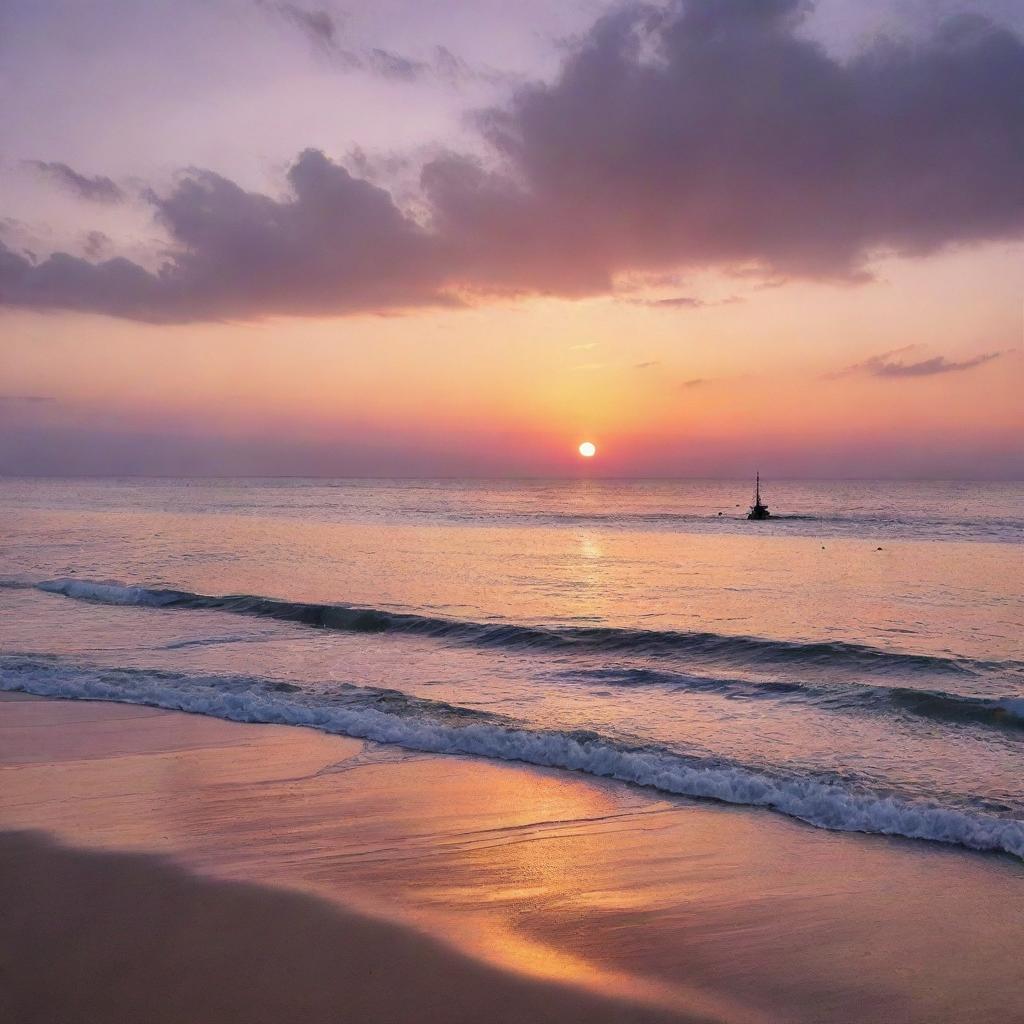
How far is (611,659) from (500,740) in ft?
21.7

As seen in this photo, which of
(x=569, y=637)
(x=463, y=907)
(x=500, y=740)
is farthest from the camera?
(x=569, y=637)

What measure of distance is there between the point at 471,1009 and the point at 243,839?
10.4 ft

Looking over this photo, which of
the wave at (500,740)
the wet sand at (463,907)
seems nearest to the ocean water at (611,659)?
the wave at (500,740)

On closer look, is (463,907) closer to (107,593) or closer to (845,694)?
(845,694)

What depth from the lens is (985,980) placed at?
5.09m

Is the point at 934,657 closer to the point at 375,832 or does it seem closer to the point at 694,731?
the point at 694,731

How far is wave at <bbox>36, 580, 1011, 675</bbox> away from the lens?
15695mm

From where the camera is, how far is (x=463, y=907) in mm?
5988

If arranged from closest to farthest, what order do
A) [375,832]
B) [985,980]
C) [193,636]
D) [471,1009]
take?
[471,1009]
[985,980]
[375,832]
[193,636]

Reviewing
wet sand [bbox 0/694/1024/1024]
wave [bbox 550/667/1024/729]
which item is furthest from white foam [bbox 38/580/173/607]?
wet sand [bbox 0/694/1024/1024]

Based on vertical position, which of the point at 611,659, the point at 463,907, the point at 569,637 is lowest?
the point at 611,659

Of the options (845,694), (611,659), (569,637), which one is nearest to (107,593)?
(569,637)

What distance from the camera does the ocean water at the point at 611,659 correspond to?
31.2 feet

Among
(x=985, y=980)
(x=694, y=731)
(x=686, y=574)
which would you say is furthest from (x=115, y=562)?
(x=985, y=980)
